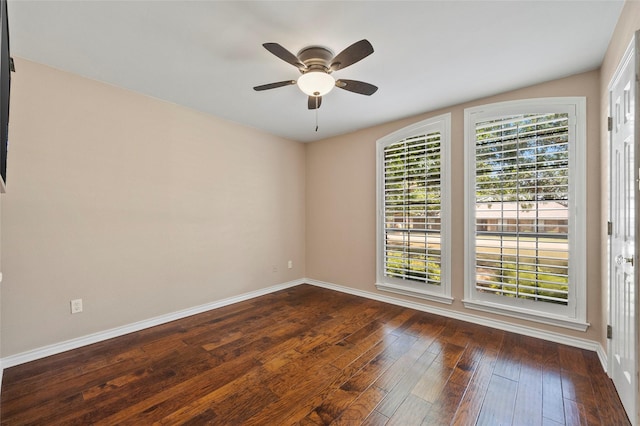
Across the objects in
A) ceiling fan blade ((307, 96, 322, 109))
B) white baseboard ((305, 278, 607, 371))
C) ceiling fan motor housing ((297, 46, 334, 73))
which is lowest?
white baseboard ((305, 278, 607, 371))

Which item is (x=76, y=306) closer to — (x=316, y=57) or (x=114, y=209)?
(x=114, y=209)

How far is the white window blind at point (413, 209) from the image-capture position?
3455 mm

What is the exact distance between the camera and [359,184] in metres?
4.28

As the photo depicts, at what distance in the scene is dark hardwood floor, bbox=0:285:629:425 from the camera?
173 cm

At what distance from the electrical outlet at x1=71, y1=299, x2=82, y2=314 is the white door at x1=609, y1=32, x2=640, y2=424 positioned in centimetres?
412

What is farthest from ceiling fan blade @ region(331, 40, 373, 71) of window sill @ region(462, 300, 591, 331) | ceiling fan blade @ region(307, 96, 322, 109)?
window sill @ region(462, 300, 591, 331)

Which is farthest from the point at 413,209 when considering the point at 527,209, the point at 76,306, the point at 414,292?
the point at 76,306

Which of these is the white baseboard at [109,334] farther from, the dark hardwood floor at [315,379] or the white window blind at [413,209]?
the white window blind at [413,209]

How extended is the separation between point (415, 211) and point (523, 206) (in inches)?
45.9

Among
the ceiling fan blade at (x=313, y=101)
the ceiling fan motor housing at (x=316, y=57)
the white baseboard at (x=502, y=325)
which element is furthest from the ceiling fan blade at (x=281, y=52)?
the white baseboard at (x=502, y=325)

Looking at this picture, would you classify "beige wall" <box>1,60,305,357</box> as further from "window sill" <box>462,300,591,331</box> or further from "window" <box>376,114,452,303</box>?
"window sill" <box>462,300,591,331</box>

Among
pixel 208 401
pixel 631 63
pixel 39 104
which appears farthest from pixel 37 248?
pixel 631 63

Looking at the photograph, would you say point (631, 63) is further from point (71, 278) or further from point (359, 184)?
point (71, 278)

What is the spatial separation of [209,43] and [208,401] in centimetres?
258
